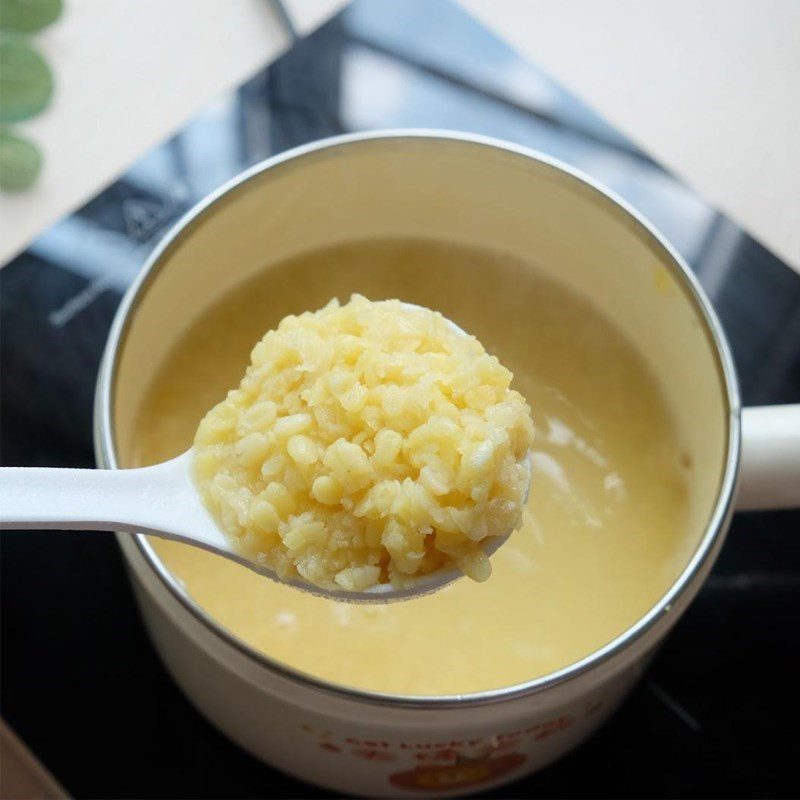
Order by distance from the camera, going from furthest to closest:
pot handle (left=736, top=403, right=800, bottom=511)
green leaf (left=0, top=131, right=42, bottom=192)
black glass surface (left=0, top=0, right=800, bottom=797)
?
green leaf (left=0, top=131, right=42, bottom=192) < black glass surface (left=0, top=0, right=800, bottom=797) < pot handle (left=736, top=403, right=800, bottom=511)

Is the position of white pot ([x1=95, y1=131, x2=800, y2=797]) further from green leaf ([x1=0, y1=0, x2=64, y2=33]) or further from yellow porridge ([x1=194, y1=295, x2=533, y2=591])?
green leaf ([x1=0, y1=0, x2=64, y2=33])

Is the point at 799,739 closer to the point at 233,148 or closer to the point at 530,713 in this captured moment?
the point at 530,713

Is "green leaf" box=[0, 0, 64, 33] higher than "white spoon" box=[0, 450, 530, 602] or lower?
higher

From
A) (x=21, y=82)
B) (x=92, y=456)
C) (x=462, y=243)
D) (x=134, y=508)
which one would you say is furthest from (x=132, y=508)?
(x=21, y=82)

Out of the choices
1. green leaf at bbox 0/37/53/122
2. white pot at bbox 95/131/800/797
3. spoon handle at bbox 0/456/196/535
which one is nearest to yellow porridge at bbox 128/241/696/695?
white pot at bbox 95/131/800/797

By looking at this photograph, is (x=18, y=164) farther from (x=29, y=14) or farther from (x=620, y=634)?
(x=620, y=634)

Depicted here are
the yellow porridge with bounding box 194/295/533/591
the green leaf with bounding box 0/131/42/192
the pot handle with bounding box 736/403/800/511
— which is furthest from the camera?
the green leaf with bounding box 0/131/42/192

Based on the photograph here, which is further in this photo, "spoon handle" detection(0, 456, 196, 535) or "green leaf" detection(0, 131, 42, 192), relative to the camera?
"green leaf" detection(0, 131, 42, 192)
